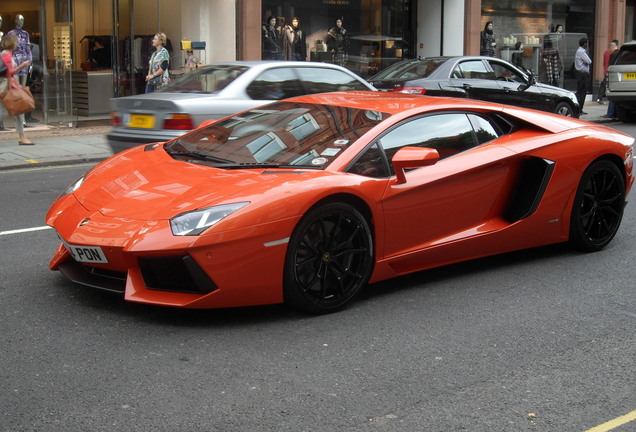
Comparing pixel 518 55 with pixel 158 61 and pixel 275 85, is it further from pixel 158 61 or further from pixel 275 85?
pixel 275 85

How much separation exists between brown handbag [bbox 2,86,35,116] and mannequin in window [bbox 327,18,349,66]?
9.19 meters

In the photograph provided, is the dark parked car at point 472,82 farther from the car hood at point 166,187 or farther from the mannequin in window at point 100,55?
the car hood at point 166,187

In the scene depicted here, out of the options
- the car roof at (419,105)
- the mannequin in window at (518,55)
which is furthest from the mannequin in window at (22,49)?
the mannequin in window at (518,55)

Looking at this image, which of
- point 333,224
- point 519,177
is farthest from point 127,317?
point 519,177

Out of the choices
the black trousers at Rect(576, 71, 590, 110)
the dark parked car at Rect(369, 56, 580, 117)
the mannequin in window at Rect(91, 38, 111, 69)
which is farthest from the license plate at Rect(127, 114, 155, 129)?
the black trousers at Rect(576, 71, 590, 110)

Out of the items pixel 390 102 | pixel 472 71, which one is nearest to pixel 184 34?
pixel 472 71

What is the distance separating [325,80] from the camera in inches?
458

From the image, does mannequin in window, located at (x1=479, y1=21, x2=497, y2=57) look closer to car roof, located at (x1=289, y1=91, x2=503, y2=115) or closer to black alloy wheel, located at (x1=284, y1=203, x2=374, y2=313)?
car roof, located at (x1=289, y1=91, x2=503, y2=115)

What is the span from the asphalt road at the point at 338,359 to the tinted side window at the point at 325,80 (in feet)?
17.9

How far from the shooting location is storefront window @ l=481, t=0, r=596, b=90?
2562 centimetres

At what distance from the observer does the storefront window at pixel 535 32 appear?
25625 mm

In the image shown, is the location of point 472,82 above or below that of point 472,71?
below

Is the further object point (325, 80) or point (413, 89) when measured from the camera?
point (413, 89)

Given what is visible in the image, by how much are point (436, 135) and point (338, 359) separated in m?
2.07
